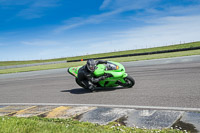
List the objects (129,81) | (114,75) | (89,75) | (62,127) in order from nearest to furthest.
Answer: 1. (62,127)
2. (114,75)
3. (89,75)
4. (129,81)

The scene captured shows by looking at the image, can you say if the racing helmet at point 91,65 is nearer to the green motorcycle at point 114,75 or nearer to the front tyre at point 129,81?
the green motorcycle at point 114,75

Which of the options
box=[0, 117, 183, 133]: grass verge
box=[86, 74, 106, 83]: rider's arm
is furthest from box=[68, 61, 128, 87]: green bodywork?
box=[0, 117, 183, 133]: grass verge

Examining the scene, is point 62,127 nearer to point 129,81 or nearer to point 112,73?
point 112,73

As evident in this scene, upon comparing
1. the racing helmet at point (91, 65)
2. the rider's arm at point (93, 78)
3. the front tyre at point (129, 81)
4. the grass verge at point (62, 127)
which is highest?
the racing helmet at point (91, 65)

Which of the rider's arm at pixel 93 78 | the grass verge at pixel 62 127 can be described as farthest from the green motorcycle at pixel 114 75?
the grass verge at pixel 62 127

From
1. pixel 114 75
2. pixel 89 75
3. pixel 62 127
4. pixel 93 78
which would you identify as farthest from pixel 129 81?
pixel 62 127

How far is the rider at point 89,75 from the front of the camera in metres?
7.98

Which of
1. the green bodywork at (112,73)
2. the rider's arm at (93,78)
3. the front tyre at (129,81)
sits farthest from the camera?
the front tyre at (129,81)

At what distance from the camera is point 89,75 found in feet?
26.6

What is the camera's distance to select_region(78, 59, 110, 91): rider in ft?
26.2

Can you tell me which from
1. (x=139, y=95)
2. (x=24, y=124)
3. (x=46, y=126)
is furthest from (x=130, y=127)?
(x=139, y=95)

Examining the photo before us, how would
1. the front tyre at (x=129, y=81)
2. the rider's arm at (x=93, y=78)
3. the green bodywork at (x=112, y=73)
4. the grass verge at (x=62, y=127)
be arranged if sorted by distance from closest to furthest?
the grass verge at (x=62, y=127), the green bodywork at (x=112, y=73), the rider's arm at (x=93, y=78), the front tyre at (x=129, y=81)

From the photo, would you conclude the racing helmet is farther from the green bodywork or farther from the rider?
the green bodywork

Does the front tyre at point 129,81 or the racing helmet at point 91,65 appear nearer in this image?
the racing helmet at point 91,65
